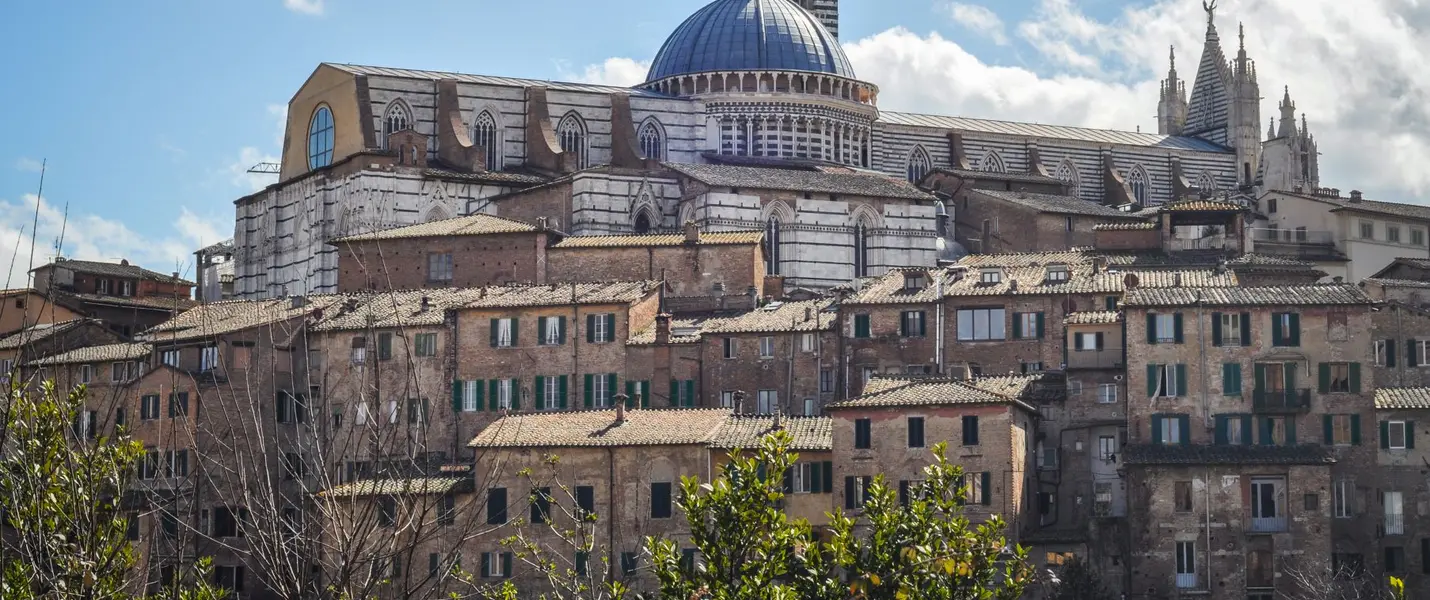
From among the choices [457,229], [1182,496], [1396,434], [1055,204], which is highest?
[1055,204]

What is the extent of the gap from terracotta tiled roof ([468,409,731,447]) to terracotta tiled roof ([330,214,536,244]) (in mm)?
13434

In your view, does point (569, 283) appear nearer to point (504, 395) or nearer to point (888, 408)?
point (504, 395)

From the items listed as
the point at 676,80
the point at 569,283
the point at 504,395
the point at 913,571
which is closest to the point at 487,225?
the point at 569,283

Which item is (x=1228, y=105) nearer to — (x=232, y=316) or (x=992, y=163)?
(x=992, y=163)

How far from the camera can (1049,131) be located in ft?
306

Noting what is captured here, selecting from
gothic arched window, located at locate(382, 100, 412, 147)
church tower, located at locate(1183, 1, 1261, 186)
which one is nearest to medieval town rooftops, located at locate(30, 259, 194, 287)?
gothic arched window, located at locate(382, 100, 412, 147)

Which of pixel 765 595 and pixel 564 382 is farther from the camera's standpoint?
pixel 564 382

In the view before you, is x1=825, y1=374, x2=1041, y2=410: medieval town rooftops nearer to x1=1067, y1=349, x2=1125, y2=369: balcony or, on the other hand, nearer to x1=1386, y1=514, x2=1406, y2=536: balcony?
x1=1067, y1=349, x2=1125, y2=369: balcony

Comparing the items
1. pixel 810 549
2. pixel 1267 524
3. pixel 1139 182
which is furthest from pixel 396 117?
pixel 810 549

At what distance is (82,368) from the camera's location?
190 feet

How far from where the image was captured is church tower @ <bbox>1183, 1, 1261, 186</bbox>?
99688 millimetres

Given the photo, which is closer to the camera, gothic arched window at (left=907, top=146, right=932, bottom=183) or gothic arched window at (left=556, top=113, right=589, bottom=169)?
gothic arched window at (left=556, top=113, right=589, bottom=169)

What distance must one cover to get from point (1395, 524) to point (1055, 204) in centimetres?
2907

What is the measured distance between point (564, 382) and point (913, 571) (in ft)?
92.8
